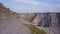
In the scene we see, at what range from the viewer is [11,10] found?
267 centimetres

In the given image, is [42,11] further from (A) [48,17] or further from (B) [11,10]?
(B) [11,10]

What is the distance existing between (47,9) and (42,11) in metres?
0.12

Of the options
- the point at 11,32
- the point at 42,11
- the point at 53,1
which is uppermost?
the point at 53,1

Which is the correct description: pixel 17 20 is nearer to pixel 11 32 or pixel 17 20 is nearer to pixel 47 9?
pixel 11 32

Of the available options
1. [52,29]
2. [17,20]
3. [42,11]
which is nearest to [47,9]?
[42,11]

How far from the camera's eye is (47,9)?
2.74 metres

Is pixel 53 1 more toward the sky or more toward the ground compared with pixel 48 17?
more toward the sky

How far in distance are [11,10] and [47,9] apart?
810mm

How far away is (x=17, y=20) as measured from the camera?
2.67 meters

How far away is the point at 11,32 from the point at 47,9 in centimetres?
95

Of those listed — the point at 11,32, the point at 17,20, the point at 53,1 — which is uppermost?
the point at 53,1

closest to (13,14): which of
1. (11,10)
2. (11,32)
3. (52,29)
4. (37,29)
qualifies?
(11,10)

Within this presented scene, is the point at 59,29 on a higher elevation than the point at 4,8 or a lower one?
lower

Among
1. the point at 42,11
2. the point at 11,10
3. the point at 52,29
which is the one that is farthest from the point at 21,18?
the point at 52,29
